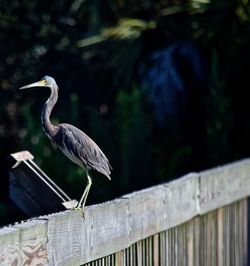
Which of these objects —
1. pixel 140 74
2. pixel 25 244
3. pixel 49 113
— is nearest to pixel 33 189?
pixel 49 113

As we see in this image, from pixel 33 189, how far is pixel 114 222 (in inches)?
23.8

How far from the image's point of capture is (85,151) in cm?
515

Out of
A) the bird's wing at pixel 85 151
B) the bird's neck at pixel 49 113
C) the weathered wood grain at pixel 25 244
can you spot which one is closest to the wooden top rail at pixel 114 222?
the weathered wood grain at pixel 25 244

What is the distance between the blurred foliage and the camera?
9734mm

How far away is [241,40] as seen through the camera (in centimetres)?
1146

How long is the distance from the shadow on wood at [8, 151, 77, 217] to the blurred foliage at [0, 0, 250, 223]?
4.01 metres

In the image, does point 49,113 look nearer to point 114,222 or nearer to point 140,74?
point 114,222

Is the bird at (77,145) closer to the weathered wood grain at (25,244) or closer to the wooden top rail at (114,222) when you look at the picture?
the wooden top rail at (114,222)

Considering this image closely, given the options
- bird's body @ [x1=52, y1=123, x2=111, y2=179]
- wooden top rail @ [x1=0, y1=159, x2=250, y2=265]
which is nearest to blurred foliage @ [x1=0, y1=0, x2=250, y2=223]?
wooden top rail @ [x1=0, y1=159, x2=250, y2=265]

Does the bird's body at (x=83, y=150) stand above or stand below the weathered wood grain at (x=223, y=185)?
below

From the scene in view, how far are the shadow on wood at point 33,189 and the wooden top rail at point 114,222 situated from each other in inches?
14.5

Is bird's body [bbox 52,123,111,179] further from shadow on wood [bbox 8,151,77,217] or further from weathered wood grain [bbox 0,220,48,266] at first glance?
weathered wood grain [bbox 0,220,48,266]

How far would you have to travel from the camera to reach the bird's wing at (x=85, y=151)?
514 centimetres

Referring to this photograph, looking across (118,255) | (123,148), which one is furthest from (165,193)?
(123,148)
